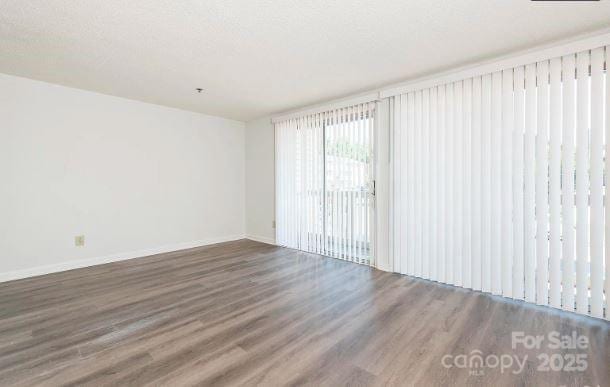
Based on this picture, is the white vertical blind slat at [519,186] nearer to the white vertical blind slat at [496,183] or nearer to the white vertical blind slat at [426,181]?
the white vertical blind slat at [496,183]

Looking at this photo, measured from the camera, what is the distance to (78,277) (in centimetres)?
354

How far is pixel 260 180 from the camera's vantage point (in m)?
5.66

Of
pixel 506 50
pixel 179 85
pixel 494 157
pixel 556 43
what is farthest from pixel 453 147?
pixel 179 85

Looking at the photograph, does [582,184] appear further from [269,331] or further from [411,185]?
Answer: [269,331]

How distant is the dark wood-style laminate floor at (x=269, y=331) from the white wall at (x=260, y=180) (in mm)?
2060

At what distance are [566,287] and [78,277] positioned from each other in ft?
16.7

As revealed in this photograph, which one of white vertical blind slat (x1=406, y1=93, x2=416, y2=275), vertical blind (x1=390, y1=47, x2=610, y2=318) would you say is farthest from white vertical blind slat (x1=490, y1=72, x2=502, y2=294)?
white vertical blind slat (x1=406, y1=93, x2=416, y2=275)

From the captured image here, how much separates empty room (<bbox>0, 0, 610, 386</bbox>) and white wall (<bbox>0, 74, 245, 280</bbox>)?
3 centimetres

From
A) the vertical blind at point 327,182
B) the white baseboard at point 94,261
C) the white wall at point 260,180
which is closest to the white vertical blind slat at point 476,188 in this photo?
the vertical blind at point 327,182

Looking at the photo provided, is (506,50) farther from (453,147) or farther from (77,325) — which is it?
(77,325)

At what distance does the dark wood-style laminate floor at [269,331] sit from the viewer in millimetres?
1799

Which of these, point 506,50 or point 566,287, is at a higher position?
point 506,50

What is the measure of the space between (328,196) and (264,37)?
8.24 feet

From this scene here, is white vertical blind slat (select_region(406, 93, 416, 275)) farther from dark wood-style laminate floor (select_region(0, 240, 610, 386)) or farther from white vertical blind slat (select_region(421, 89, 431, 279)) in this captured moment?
dark wood-style laminate floor (select_region(0, 240, 610, 386))
